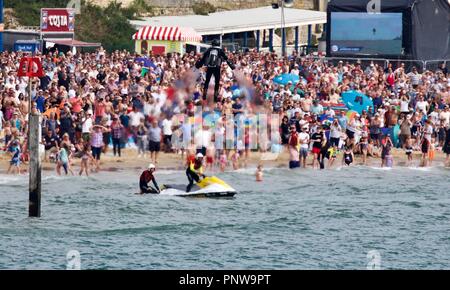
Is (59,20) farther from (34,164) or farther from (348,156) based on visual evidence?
(34,164)

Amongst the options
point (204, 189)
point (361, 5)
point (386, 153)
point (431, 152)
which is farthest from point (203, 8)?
point (204, 189)

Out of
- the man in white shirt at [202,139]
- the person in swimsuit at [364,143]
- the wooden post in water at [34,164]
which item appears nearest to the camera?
the wooden post in water at [34,164]

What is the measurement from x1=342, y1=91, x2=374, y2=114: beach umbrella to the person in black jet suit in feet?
19.6

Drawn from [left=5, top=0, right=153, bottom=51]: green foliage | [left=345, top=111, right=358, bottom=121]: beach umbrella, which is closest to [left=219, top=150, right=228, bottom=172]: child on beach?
[left=345, top=111, right=358, bottom=121]: beach umbrella

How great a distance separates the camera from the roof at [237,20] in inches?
3388

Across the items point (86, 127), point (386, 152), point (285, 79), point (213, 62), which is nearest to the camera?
point (86, 127)

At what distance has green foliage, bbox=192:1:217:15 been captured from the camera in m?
99.1

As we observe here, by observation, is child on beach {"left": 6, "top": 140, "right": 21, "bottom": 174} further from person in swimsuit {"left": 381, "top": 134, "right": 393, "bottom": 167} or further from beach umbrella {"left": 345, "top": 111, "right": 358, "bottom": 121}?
person in swimsuit {"left": 381, "top": 134, "right": 393, "bottom": 167}

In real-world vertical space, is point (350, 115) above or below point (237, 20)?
below

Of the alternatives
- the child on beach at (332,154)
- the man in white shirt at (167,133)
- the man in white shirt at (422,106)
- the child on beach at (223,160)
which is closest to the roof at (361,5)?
the man in white shirt at (422,106)

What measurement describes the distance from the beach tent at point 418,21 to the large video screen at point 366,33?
189mm

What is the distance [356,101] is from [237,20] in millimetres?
29651

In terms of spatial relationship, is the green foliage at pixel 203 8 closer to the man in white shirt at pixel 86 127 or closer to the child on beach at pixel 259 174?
the child on beach at pixel 259 174

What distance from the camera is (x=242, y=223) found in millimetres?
48906
